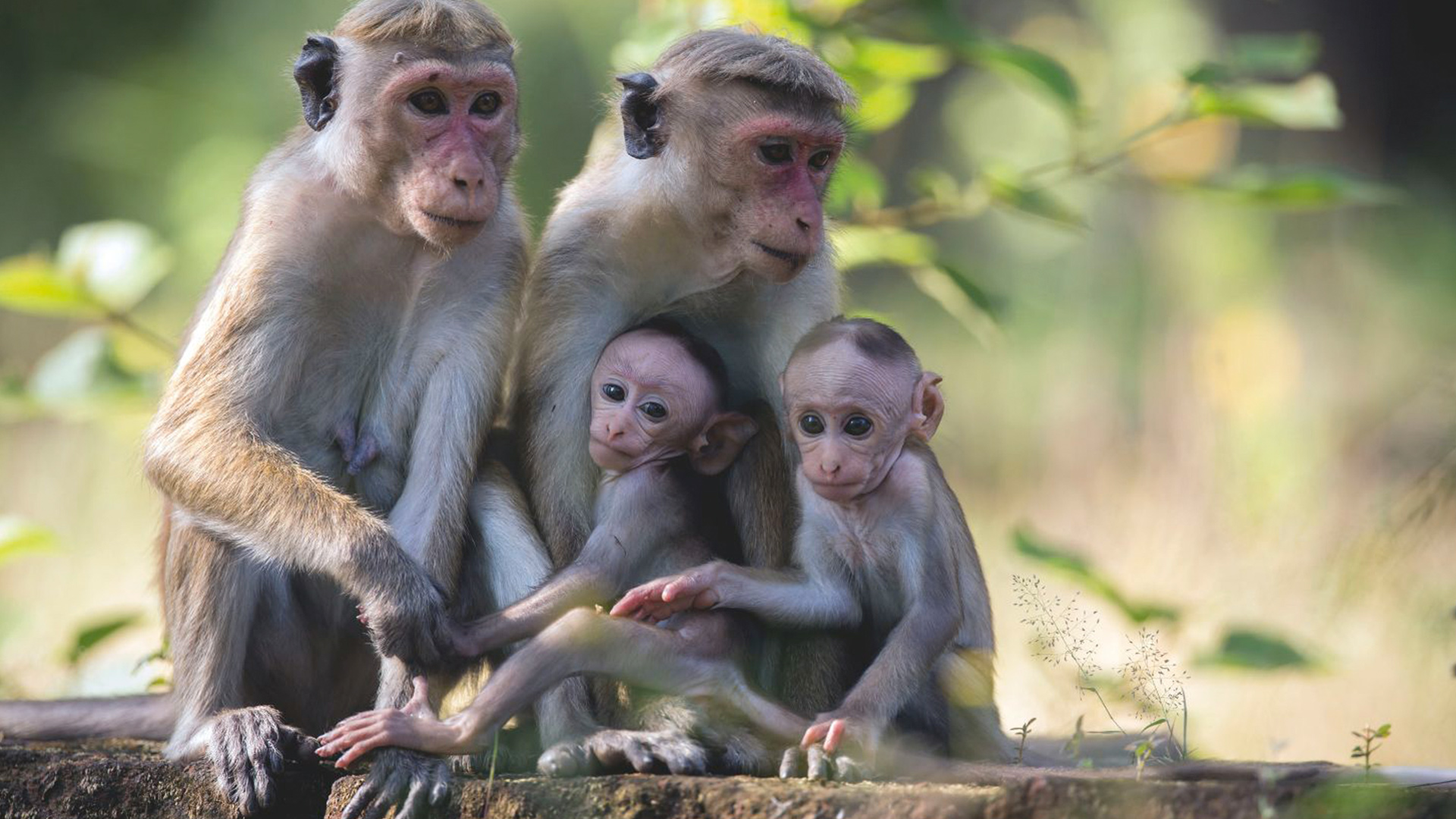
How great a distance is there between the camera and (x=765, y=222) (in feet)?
18.9

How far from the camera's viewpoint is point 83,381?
25.4 feet

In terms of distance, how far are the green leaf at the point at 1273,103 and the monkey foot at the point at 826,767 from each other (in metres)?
3.90

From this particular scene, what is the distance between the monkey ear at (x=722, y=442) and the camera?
19.0 ft

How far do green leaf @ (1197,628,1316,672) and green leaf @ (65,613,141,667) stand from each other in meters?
4.88

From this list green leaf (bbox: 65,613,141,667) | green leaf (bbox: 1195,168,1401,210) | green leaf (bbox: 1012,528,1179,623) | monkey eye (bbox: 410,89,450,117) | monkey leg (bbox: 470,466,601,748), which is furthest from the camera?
green leaf (bbox: 65,613,141,667)

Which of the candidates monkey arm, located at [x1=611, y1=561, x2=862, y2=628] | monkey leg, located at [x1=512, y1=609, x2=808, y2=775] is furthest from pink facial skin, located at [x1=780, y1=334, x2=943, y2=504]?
monkey leg, located at [x1=512, y1=609, x2=808, y2=775]

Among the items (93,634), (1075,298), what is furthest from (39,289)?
(1075,298)

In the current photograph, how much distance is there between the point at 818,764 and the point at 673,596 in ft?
2.49

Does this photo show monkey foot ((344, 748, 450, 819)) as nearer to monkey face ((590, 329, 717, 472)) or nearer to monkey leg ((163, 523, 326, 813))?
monkey leg ((163, 523, 326, 813))

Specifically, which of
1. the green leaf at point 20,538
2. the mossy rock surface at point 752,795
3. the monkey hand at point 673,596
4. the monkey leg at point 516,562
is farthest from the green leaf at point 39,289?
the monkey hand at point 673,596

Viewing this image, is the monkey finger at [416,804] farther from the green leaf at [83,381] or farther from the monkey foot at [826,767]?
the green leaf at [83,381]

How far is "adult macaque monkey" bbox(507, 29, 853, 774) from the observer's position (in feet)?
18.9

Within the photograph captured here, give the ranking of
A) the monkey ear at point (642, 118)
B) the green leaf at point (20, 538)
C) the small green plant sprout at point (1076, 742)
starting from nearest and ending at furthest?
the small green plant sprout at point (1076, 742)
the monkey ear at point (642, 118)
the green leaf at point (20, 538)

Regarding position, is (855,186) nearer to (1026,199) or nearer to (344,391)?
(1026,199)
